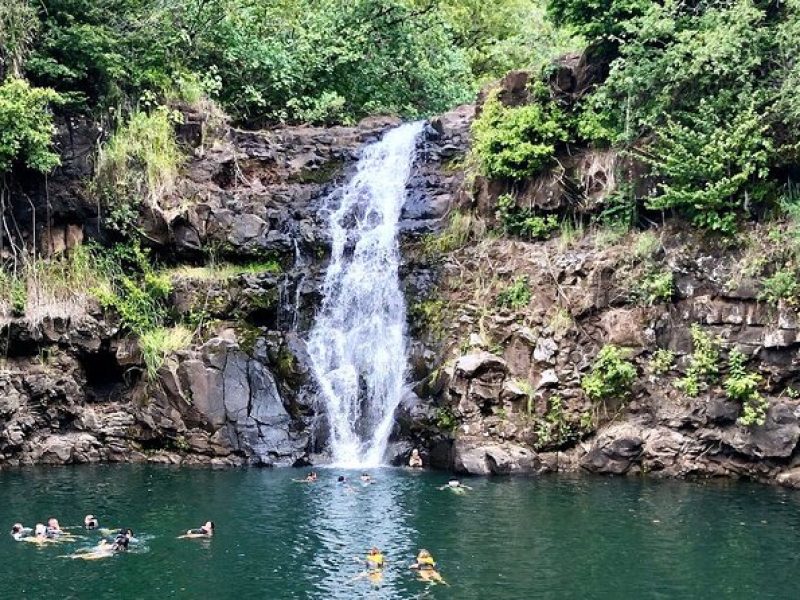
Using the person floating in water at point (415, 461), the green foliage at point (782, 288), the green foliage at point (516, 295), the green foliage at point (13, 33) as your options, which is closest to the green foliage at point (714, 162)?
the green foliage at point (782, 288)

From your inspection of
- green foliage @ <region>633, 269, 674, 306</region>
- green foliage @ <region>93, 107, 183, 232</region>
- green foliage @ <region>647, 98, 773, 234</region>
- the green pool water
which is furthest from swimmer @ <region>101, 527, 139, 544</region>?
green foliage @ <region>647, 98, 773, 234</region>

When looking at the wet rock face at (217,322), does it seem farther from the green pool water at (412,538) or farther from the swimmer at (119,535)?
the swimmer at (119,535)

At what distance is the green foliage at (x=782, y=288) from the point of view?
880 inches

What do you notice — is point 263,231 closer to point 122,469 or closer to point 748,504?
point 122,469

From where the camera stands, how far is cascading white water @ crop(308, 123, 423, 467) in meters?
25.8

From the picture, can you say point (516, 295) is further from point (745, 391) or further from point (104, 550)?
point (104, 550)

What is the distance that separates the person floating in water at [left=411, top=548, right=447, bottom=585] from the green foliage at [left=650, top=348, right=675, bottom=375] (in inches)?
405

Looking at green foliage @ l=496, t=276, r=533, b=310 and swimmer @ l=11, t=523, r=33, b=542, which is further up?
green foliage @ l=496, t=276, r=533, b=310

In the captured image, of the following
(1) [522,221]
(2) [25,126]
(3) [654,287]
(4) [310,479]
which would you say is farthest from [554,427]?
(2) [25,126]

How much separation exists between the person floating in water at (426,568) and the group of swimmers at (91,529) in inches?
175

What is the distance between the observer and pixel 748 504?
19.6m

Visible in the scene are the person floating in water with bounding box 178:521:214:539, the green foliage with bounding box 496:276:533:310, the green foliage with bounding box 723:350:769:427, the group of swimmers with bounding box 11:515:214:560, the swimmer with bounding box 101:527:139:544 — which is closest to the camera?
the group of swimmers with bounding box 11:515:214:560

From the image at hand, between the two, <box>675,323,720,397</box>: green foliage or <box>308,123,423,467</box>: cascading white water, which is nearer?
<box>675,323,720,397</box>: green foliage

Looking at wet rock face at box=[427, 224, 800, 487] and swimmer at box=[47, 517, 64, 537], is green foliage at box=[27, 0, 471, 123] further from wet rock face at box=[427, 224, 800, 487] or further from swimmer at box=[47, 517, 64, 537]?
swimmer at box=[47, 517, 64, 537]
